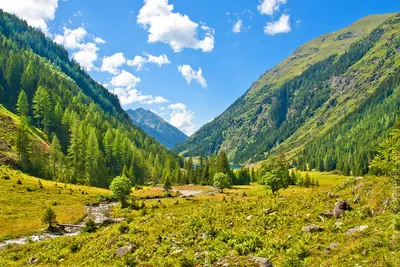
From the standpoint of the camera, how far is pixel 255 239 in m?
21.9

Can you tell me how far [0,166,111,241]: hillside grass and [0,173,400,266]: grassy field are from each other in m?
11.8

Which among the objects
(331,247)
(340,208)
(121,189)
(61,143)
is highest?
(61,143)

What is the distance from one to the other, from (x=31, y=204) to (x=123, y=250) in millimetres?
40791

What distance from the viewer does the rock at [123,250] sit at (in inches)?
1059

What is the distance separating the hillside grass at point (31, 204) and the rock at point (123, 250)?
80.8 feet

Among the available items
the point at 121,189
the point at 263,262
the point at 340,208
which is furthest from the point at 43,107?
the point at 263,262

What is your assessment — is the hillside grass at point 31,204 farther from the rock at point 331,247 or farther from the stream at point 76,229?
the rock at point 331,247

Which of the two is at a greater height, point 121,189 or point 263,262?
point 121,189

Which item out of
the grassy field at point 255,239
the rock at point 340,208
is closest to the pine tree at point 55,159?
the grassy field at point 255,239

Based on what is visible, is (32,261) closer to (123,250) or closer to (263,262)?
(123,250)

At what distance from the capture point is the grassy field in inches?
679

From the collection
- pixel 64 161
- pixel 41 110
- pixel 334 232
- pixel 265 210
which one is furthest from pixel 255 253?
pixel 41 110

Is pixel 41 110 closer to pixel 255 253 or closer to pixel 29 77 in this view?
pixel 29 77

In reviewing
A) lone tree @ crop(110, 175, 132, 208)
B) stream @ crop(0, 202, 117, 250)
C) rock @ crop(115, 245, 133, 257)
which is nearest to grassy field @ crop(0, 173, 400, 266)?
rock @ crop(115, 245, 133, 257)
